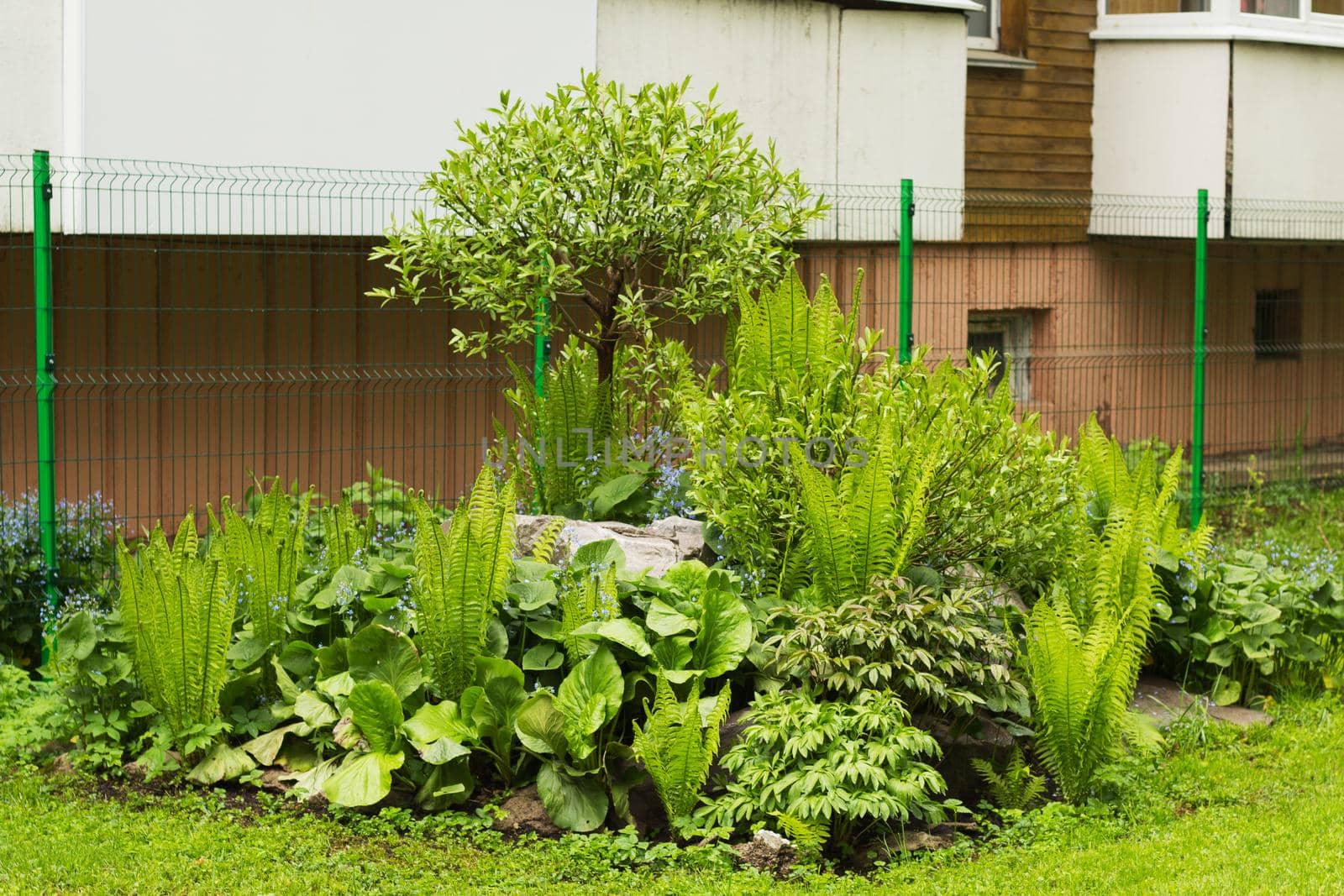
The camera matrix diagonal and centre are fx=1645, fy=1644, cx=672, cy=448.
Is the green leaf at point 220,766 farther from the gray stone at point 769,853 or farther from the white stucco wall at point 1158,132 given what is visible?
the white stucco wall at point 1158,132

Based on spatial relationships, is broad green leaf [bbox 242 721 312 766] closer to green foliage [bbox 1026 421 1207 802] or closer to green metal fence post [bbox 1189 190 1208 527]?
green foliage [bbox 1026 421 1207 802]

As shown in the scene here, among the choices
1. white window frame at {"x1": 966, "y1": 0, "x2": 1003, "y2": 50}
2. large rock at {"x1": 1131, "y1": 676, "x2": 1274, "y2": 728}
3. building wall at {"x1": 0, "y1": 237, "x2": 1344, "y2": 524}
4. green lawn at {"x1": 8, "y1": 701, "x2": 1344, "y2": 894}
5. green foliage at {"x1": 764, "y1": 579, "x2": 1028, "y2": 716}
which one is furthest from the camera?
white window frame at {"x1": 966, "y1": 0, "x2": 1003, "y2": 50}

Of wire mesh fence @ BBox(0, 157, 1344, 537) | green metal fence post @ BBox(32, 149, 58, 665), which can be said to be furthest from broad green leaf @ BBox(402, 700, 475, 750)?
wire mesh fence @ BBox(0, 157, 1344, 537)

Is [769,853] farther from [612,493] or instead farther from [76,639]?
[76,639]

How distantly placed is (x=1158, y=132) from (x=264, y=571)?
9.79m

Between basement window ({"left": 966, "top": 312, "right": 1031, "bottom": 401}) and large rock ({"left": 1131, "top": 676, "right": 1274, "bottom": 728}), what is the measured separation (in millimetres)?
6170

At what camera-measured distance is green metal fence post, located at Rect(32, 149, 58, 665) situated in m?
8.16

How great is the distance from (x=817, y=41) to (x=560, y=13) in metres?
2.25

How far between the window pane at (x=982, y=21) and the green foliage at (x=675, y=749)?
382 inches

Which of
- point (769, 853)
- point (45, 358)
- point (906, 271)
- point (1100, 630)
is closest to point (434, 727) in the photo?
point (769, 853)

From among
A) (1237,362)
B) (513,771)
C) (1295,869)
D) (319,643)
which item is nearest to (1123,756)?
(1295,869)

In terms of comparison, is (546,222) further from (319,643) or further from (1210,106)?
(1210,106)

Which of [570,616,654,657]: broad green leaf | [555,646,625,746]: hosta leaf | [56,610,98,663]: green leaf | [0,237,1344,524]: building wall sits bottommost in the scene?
[555,646,625,746]: hosta leaf

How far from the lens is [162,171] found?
392 inches
